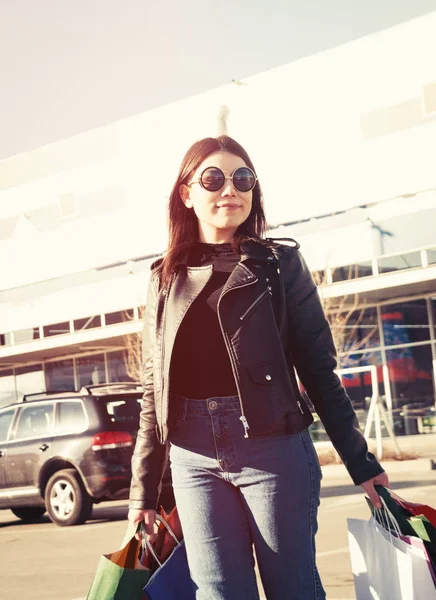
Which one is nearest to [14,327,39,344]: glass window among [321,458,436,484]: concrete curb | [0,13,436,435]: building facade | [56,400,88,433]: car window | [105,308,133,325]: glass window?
[0,13,436,435]: building facade

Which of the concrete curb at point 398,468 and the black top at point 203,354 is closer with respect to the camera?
the black top at point 203,354

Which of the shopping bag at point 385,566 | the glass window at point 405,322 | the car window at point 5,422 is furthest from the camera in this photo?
the glass window at point 405,322

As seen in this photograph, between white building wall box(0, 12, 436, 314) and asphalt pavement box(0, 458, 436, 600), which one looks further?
white building wall box(0, 12, 436, 314)

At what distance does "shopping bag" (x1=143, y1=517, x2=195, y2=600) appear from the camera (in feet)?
9.04

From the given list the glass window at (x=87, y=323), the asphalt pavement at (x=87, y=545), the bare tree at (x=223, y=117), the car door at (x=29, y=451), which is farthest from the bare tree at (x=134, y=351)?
the car door at (x=29, y=451)

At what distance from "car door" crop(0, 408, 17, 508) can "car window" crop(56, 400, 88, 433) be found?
82cm

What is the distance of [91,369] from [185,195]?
94.2 feet

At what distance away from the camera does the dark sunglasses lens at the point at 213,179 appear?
3031 mm

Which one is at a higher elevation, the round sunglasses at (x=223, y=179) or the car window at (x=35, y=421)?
the round sunglasses at (x=223, y=179)

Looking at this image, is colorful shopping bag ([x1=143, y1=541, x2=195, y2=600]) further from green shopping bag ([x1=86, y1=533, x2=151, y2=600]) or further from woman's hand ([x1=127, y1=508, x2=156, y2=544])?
woman's hand ([x1=127, y1=508, x2=156, y2=544])

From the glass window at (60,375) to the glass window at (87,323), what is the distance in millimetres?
2030

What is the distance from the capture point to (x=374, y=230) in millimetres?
25406

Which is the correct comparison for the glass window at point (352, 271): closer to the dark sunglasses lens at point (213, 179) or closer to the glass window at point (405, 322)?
the glass window at point (405, 322)

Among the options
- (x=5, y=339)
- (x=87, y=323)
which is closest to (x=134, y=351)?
(x=87, y=323)
